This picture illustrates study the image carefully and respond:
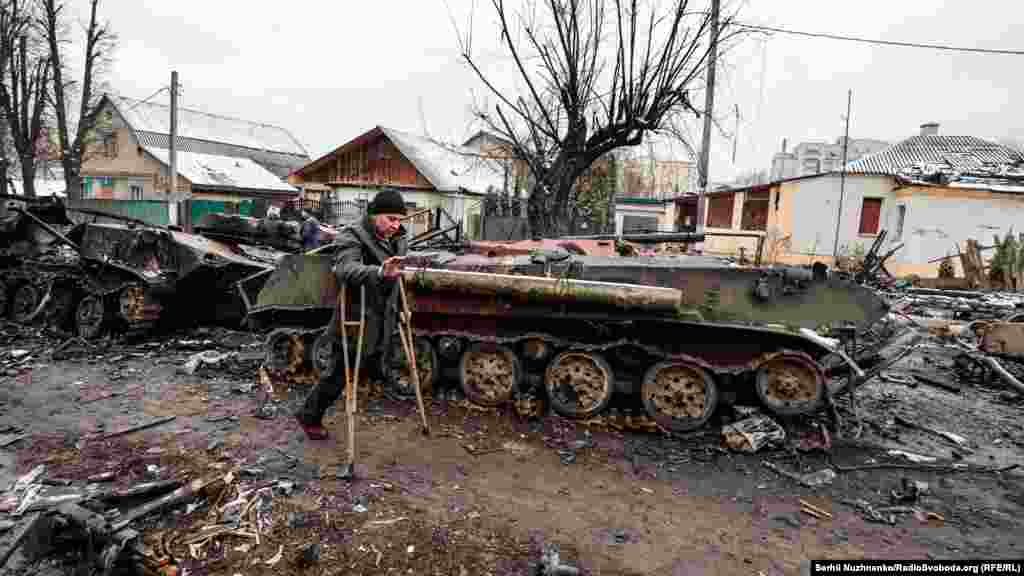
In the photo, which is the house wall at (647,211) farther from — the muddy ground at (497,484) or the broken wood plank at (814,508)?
the broken wood plank at (814,508)

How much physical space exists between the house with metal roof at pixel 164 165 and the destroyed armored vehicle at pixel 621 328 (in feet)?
71.6

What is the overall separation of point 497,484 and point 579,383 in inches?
62.3

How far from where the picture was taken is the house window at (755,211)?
26.5 metres

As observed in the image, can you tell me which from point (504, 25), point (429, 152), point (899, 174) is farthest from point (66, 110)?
point (899, 174)

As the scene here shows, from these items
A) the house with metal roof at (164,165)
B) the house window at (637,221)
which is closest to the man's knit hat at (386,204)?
the house with metal roof at (164,165)

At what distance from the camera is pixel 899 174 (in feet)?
70.1

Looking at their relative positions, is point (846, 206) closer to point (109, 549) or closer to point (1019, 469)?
point (1019, 469)

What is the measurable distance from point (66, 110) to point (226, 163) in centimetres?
1052

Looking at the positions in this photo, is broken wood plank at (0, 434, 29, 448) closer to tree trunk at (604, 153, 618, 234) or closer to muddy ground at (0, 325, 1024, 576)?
muddy ground at (0, 325, 1024, 576)

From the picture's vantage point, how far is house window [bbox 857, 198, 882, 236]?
21828 mm

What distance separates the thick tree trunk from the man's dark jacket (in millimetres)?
560

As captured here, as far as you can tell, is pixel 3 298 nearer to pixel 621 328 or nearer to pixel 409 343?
pixel 409 343

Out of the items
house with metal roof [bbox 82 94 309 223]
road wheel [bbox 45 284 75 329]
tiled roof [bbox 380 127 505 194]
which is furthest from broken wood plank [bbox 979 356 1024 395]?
house with metal roof [bbox 82 94 309 223]

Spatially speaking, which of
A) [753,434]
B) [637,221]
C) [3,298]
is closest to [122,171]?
[3,298]
